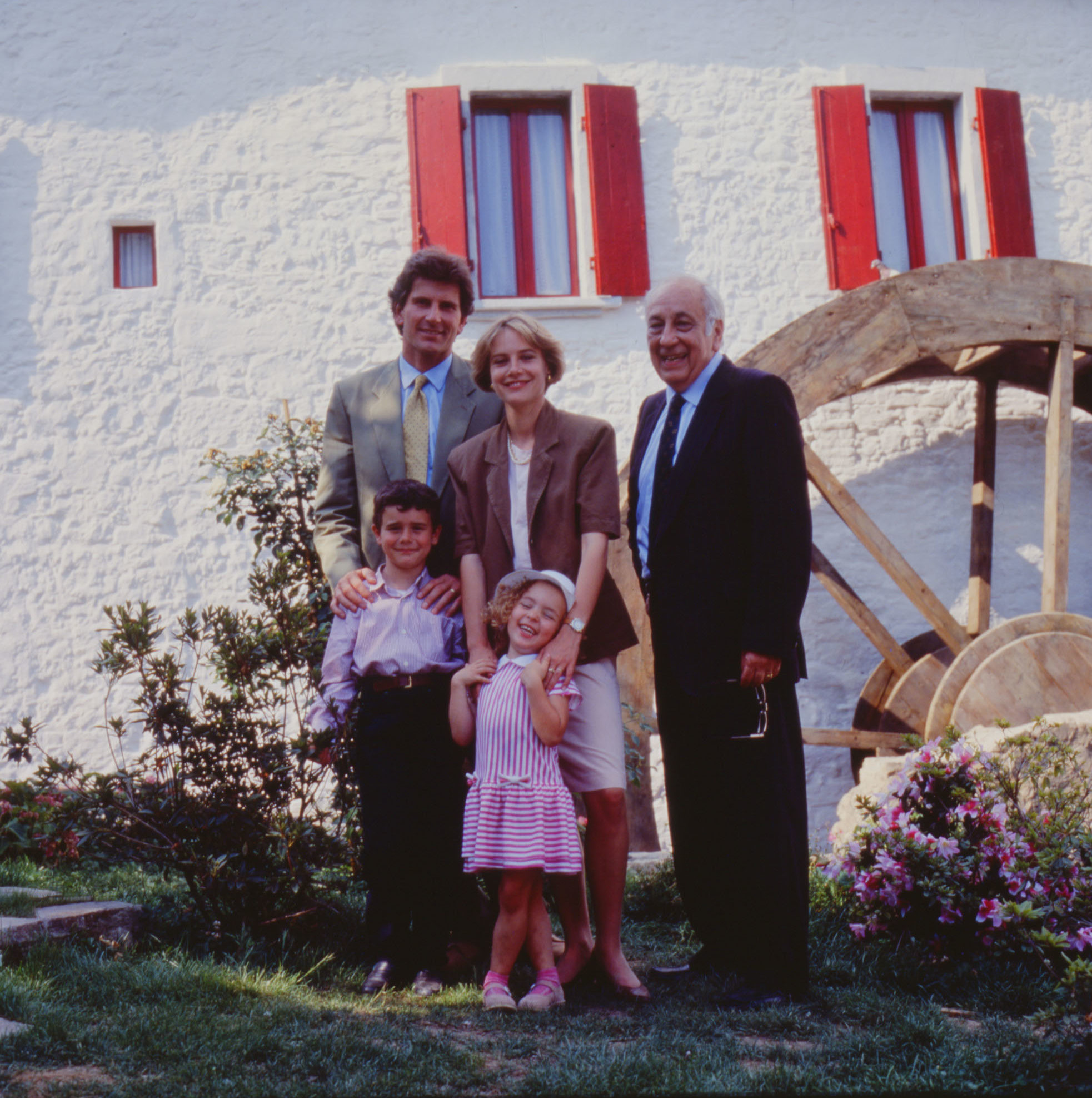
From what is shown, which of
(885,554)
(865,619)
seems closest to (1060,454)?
(885,554)

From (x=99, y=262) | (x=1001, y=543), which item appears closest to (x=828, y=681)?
(x=1001, y=543)

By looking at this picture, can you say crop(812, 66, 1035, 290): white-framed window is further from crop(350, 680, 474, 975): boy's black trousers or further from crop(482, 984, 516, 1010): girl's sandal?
crop(482, 984, 516, 1010): girl's sandal

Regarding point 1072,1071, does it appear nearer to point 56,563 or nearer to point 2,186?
point 56,563

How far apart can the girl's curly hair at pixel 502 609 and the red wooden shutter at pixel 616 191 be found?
13.2 ft

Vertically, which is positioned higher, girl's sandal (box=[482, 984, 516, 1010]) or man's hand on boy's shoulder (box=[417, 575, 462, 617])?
man's hand on boy's shoulder (box=[417, 575, 462, 617])

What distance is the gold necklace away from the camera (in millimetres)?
3000

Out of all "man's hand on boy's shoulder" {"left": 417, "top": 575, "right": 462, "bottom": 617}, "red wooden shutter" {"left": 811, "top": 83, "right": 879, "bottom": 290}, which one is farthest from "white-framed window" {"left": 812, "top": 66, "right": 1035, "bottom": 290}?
"man's hand on boy's shoulder" {"left": 417, "top": 575, "right": 462, "bottom": 617}

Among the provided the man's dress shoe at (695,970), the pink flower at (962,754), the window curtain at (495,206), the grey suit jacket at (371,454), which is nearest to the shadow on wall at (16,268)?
the window curtain at (495,206)

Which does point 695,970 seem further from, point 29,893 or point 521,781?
point 29,893

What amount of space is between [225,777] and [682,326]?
178 centimetres

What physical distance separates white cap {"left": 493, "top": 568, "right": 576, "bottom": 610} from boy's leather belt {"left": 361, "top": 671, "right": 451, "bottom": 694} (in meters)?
0.32

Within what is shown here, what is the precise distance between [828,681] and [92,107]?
5.18m

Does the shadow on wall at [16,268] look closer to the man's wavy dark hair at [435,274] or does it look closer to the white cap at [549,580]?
the man's wavy dark hair at [435,274]

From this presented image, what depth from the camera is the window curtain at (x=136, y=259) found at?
6605 millimetres
